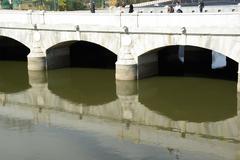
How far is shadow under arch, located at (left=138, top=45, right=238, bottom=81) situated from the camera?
30125 millimetres

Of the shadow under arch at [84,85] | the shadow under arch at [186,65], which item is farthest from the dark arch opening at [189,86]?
the shadow under arch at [84,85]

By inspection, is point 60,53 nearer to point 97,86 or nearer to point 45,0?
point 97,86

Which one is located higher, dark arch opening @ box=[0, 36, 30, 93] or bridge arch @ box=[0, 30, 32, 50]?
bridge arch @ box=[0, 30, 32, 50]

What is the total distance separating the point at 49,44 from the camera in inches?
1304

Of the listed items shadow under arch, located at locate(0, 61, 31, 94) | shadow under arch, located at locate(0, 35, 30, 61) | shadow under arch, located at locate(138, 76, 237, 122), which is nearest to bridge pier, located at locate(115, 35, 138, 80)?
shadow under arch, located at locate(138, 76, 237, 122)

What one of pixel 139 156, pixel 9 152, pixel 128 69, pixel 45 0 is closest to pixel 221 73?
pixel 128 69

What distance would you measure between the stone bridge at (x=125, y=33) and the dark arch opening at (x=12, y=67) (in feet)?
6.02

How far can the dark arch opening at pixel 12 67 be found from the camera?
1222 inches

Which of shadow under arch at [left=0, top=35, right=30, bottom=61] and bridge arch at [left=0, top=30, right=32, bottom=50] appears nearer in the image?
bridge arch at [left=0, top=30, right=32, bottom=50]

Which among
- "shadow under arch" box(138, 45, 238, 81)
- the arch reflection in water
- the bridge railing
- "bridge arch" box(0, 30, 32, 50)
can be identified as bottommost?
the arch reflection in water

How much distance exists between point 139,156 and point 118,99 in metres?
9.24

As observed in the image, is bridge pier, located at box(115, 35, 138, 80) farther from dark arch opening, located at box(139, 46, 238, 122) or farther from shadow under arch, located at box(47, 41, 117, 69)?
shadow under arch, located at box(47, 41, 117, 69)

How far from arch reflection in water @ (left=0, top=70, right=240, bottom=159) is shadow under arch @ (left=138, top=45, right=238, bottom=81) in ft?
4.70

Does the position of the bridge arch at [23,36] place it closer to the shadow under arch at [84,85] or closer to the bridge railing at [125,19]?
the bridge railing at [125,19]
